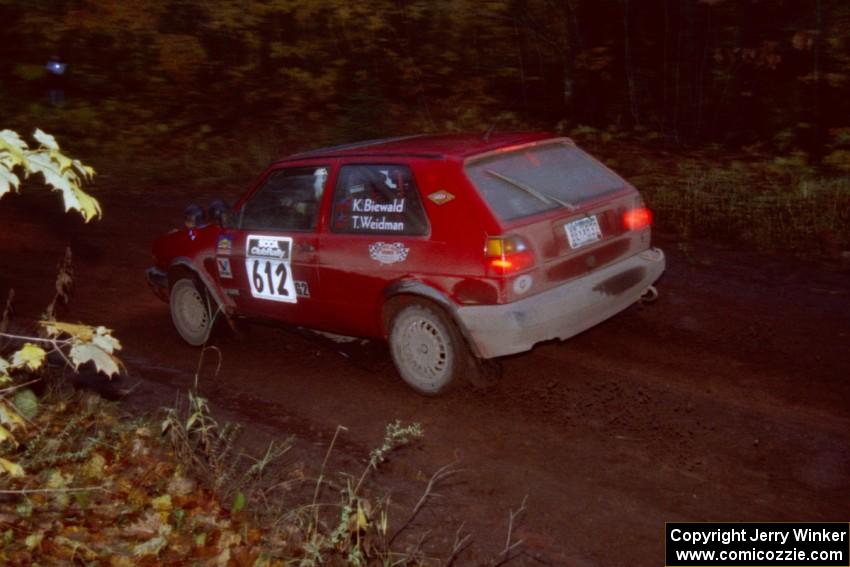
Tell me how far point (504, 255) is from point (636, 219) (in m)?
1.47

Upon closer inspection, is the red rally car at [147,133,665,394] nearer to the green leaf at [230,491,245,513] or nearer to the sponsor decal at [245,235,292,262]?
the sponsor decal at [245,235,292,262]

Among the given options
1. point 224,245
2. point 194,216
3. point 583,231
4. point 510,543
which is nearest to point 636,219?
point 583,231

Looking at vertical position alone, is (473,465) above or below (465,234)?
below

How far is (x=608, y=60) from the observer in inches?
657

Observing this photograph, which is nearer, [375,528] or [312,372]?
[375,528]

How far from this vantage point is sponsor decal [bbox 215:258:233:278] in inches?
307

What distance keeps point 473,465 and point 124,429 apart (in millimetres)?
2250

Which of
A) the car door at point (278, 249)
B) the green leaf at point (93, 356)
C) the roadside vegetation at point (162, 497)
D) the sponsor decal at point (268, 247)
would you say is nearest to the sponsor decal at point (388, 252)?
the car door at point (278, 249)

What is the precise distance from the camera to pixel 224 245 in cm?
780

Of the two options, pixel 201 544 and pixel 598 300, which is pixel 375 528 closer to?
pixel 201 544

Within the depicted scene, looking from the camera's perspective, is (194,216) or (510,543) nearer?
(510,543)

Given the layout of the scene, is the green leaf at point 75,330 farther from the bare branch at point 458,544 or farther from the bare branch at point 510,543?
the bare branch at point 510,543

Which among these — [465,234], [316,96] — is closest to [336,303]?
[465,234]

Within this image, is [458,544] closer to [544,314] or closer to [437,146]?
[544,314]
